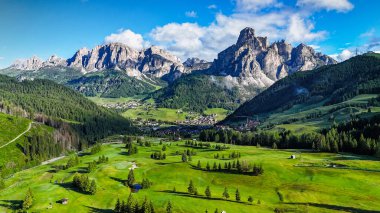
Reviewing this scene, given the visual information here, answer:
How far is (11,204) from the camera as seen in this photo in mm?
→ 141375

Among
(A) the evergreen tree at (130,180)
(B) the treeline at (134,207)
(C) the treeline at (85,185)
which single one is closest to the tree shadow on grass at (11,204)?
(C) the treeline at (85,185)

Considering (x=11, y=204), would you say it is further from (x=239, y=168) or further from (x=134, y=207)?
(x=239, y=168)

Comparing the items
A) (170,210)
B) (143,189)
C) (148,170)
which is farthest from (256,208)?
(148,170)

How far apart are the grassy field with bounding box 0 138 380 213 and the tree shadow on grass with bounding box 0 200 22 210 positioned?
474 millimetres

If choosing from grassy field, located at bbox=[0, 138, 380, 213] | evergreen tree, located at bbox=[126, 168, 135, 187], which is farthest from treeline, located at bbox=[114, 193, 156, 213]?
evergreen tree, located at bbox=[126, 168, 135, 187]

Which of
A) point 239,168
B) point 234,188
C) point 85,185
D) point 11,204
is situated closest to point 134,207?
point 85,185

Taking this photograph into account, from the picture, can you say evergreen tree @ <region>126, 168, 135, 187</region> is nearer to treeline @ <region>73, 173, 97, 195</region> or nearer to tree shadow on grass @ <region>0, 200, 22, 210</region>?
treeline @ <region>73, 173, 97, 195</region>

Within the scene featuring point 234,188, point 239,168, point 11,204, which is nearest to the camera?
point 11,204

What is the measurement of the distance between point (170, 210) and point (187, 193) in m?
33.0

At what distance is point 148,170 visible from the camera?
19125cm

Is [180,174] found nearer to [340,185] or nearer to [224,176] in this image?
[224,176]

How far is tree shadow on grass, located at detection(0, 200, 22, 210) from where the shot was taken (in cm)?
13800

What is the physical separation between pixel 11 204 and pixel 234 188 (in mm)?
91340

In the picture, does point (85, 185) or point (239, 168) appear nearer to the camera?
point (85, 185)
